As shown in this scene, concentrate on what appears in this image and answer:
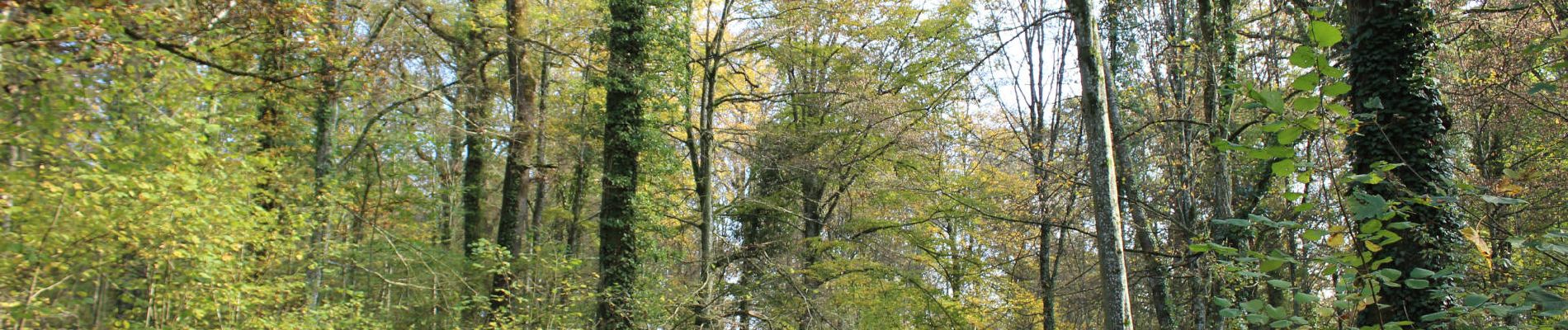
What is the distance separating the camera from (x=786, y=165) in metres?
12.3

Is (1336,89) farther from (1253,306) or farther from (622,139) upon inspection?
(622,139)

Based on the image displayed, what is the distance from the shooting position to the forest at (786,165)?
15.9ft

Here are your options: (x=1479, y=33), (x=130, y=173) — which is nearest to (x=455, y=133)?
(x=130, y=173)

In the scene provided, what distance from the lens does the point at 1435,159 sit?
529 cm

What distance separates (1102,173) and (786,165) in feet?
22.5

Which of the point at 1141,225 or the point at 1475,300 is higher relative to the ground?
the point at 1141,225

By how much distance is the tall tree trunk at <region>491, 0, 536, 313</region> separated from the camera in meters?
11.0

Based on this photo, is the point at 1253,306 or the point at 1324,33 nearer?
the point at 1324,33

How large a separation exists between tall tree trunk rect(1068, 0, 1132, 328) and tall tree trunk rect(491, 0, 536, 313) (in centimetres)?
740

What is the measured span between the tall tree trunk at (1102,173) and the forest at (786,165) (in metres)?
0.03

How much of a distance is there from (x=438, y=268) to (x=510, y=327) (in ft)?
9.89

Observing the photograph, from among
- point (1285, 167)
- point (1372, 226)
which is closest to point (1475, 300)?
point (1372, 226)

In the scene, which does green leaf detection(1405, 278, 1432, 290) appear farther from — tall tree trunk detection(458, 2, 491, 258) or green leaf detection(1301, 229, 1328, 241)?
tall tree trunk detection(458, 2, 491, 258)

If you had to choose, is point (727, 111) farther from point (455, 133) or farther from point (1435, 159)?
point (1435, 159)
